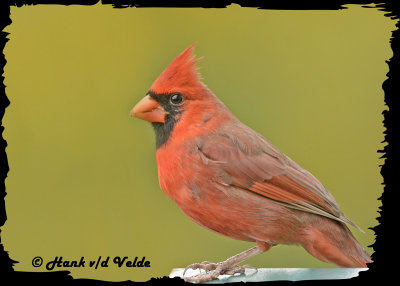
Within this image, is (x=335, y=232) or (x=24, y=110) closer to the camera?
(x=335, y=232)

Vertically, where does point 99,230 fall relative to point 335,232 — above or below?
above

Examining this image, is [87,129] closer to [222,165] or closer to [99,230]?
[99,230]

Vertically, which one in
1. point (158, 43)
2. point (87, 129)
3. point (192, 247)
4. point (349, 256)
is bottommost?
point (349, 256)

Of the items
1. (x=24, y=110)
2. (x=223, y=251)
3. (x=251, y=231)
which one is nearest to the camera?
(x=251, y=231)

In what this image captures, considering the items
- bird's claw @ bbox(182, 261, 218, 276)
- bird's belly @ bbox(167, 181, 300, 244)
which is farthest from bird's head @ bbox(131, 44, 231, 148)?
bird's claw @ bbox(182, 261, 218, 276)

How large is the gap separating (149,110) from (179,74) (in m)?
0.25

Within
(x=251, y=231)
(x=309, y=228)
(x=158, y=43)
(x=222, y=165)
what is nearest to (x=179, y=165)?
(x=222, y=165)

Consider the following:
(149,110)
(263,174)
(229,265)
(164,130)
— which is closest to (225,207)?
(263,174)

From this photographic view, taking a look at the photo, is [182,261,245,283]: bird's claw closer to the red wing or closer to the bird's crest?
the red wing

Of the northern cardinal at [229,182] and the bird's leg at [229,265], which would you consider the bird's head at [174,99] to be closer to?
the northern cardinal at [229,182]

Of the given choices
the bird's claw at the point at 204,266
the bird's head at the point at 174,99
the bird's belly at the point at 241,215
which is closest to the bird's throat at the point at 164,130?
the bird's head at the point at 174,99

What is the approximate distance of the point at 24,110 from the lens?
15.9 ft

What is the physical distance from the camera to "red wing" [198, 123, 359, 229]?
3.83 metres

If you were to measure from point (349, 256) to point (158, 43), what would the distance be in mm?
1980
